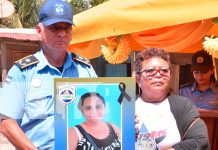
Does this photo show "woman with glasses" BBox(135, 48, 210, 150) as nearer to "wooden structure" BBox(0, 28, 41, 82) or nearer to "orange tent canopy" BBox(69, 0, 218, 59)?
"orange tent canopy" BBox(69, 0, 218, 59)

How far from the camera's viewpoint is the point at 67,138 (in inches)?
65.9

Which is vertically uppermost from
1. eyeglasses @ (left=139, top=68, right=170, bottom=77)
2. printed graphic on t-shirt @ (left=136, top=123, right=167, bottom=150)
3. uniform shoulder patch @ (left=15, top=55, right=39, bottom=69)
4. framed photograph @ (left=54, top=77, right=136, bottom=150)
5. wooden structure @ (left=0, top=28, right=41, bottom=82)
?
wooden structure @ (left=0, top=28, right=41, bottom=82)

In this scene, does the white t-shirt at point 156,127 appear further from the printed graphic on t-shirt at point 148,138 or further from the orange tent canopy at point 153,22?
the orange tent canopy at point 153,22

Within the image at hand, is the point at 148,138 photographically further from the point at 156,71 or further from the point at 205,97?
the point at 205,97

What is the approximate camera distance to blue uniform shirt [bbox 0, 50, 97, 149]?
1.83 metres

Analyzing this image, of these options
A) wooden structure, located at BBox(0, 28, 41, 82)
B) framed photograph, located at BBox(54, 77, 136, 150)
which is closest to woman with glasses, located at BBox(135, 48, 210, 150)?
framed photograph, located at BBox(54, 77, 136, 150)

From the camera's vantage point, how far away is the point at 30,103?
186 centimetres

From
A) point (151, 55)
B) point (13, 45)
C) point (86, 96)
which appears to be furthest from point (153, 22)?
point (13, 45)

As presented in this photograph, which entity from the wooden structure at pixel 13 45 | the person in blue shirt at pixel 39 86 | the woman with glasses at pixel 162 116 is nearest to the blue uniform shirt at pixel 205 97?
the woman with glasses at pixel 162 116

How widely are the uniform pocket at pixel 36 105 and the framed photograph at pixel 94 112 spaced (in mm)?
204

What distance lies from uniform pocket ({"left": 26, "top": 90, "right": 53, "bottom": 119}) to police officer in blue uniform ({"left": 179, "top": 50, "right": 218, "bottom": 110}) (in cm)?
223

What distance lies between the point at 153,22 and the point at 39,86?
5.40 ft

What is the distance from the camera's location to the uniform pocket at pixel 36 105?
185 centimetres

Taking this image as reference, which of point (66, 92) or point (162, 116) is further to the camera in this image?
point (162, 116)
